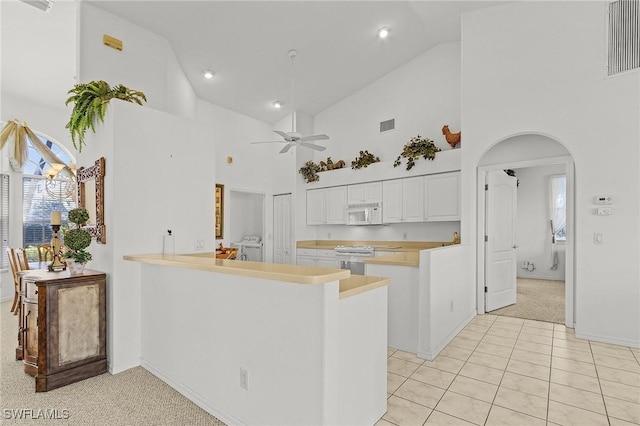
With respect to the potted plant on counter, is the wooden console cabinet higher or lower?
lower

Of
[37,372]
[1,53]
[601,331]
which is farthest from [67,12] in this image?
[601,331]

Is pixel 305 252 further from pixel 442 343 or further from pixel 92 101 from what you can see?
pixel 92 101

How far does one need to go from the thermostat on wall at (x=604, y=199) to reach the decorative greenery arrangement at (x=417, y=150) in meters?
2.23

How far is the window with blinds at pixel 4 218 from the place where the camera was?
5484 millimetres

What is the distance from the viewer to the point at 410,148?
5.61 metres

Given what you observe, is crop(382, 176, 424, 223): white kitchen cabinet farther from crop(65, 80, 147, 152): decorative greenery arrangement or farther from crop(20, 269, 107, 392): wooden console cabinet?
crop(20, 269, 107, 392): wooden console cabinet

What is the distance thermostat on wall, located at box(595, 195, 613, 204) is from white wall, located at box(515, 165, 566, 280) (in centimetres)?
392

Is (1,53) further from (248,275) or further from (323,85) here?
(248,275)

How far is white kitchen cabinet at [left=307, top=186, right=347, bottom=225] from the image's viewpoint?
662 centimetres

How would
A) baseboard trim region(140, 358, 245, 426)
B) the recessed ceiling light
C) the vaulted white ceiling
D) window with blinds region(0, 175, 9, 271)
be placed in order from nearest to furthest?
baseboard trim region(140, 358, 245, 426)
the vaulted white ceiling
the recessed ceiling light
window with blinds region(0, 175, 9, 271)

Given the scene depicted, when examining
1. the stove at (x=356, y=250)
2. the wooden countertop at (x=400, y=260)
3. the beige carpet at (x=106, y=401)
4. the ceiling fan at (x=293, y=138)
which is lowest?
the beige carpet at (x=106, y=401)

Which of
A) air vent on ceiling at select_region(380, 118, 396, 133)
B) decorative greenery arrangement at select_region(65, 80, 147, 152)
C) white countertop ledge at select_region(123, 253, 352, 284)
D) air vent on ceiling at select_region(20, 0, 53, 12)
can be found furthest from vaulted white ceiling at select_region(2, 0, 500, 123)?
white countertop ledge at select_region(123, 253, 352, 284)

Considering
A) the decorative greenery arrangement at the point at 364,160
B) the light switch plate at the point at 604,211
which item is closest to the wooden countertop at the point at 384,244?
the decorative greenery arrangement at the point at 364,160

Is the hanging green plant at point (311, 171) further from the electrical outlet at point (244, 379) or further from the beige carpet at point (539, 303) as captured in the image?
the electrical outlet at point (244, 379)
